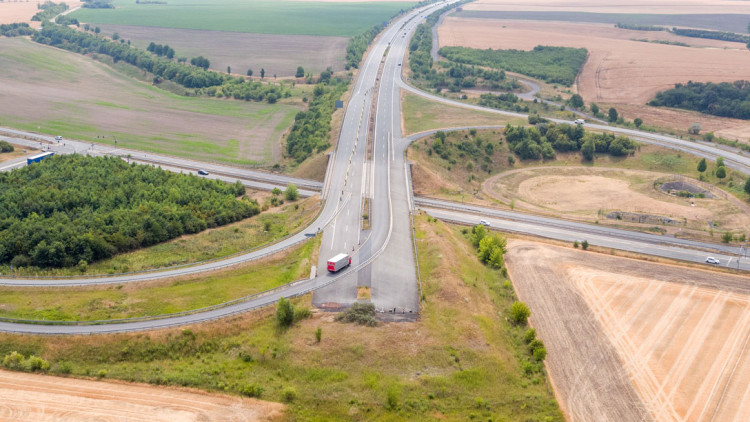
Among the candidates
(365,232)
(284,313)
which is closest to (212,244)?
(365,232)

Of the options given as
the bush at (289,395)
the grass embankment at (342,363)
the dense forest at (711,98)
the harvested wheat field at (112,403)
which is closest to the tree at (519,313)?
the grass embankment at (342,363)

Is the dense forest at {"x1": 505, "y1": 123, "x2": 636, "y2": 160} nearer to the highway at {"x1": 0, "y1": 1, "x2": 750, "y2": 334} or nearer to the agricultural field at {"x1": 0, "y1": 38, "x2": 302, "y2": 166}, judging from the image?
the highway at {"x1": 0, "y1": 1, "x2": 750, "y2": 334}

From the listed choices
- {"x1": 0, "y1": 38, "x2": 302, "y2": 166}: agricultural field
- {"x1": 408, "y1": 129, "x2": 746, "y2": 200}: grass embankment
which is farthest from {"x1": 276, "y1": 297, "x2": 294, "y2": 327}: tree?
{"x1": 0, "y1": 38, "x2": 302, "y2": 166}: agricultural field

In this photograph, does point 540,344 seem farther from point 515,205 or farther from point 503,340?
point 515,205

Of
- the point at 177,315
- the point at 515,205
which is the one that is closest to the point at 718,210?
the point at 515,205

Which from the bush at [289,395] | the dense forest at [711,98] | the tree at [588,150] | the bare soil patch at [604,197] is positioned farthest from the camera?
the dense forest at [711,98]

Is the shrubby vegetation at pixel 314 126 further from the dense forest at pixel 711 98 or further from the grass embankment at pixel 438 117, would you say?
the dense forest at pixel 711 98

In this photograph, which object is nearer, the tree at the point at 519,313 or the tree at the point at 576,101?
the tree at the point at 519,313
